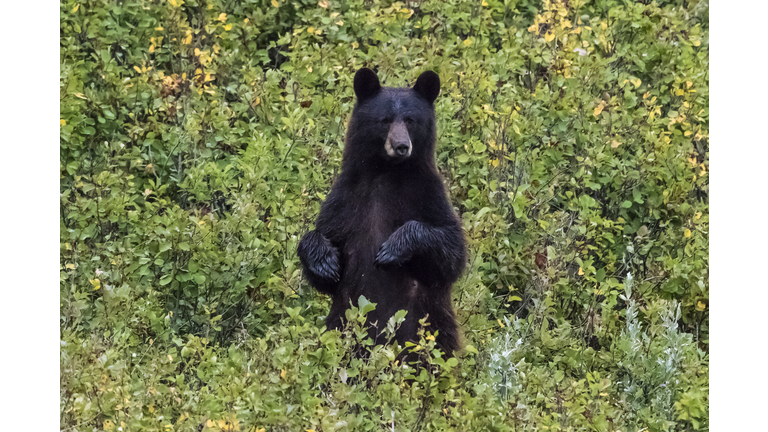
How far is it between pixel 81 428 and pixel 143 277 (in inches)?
45.7

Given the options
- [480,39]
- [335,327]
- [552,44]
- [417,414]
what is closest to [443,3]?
[480,39]

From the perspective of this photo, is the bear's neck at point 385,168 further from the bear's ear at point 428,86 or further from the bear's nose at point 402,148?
the bear's ear at point 428,86

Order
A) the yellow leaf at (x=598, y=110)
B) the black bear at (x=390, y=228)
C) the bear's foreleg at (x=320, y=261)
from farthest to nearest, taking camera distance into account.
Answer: the yellow leaf at (x=598, y=110) < the bear's foreleg at (x=320, y=261) < the black bear at (x=390, y=228)

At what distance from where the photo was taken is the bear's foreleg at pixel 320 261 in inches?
221

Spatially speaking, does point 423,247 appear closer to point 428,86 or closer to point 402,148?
point 402,148

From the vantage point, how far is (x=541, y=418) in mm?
5395

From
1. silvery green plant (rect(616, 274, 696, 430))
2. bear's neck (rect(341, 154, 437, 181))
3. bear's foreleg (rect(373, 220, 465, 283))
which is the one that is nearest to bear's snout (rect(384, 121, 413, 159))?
bear's neck (rect(341, 154, 437, 181))

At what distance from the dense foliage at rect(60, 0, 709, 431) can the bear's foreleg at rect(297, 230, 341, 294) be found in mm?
285

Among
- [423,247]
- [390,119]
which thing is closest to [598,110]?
[390,119]

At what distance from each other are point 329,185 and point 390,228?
29.6 inches

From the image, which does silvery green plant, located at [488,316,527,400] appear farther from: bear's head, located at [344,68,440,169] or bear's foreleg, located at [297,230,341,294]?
bear's head, located at [344,68,440,169]

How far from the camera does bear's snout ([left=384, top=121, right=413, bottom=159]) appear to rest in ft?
17.7

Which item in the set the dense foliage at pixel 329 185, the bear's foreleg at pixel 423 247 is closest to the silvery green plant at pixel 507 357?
the dense foliage at pixel 329 185

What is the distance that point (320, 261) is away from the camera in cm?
563
